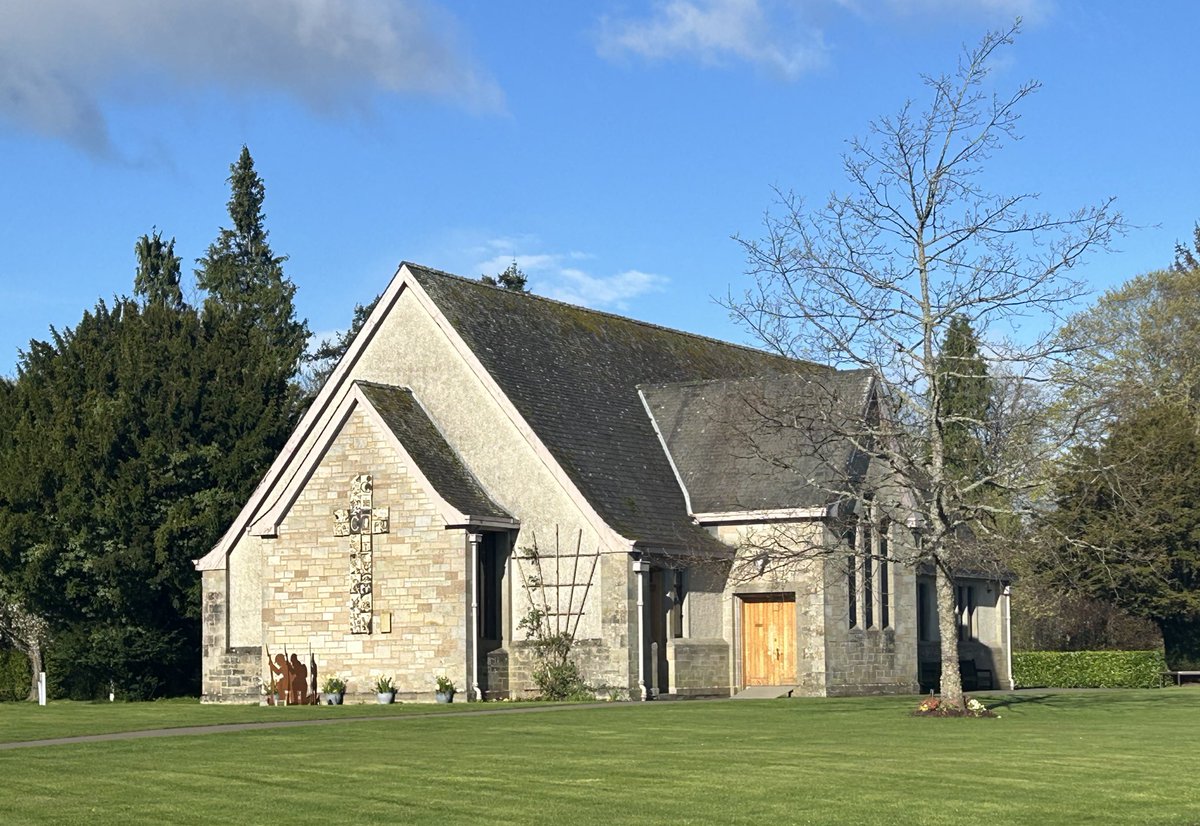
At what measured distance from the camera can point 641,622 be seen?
3831cm

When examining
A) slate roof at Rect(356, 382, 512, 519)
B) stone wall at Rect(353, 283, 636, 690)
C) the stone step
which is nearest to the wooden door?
the stone step

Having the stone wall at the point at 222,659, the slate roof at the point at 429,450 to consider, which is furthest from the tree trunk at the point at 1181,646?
the stone wall at the point at 222,659

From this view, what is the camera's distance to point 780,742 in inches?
945

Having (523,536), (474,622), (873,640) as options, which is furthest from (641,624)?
(873,640)

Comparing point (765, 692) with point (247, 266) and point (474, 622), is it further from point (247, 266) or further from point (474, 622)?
point (247, 266)

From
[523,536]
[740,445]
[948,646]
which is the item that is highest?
[740,445]

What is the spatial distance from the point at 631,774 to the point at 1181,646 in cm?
4071

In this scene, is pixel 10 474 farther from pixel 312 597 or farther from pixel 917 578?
pixel 917 578

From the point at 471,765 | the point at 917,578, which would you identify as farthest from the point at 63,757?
the point at 917,578

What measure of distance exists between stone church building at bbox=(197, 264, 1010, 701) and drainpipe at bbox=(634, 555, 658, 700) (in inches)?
2.7

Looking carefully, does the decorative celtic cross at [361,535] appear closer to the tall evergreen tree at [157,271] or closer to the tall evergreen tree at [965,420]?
the tall evergreen tree at [965,420]

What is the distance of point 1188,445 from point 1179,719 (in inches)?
913

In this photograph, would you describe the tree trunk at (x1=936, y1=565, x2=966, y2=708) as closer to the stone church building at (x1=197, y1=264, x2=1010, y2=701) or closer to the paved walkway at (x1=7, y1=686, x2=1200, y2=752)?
the stone church building at (x1=197, y1=264, x2=1010, y2=701)

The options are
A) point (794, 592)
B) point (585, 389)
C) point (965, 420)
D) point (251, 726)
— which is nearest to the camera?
point (251, 726)
